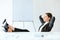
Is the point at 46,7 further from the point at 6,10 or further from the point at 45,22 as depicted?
the point at 6,10

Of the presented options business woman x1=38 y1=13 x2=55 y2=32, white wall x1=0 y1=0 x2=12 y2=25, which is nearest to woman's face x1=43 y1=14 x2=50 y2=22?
business woman x1=38 y1=13 x2=55 y2=32

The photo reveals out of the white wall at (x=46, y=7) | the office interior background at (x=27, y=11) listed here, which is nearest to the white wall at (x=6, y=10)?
the office interior background at (x=27, y=11)

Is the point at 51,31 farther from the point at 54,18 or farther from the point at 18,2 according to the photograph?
the point at 18,2

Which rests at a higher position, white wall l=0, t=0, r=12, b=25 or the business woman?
white wall l=0, t=0, r=12, b=25

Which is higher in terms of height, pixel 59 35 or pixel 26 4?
pixel 26 4

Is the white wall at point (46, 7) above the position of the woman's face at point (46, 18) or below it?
above

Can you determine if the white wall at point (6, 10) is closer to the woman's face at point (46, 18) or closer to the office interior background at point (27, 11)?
the office interior background at point (27, 11)

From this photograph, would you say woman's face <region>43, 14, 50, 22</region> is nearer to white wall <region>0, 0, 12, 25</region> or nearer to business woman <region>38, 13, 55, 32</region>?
business woman <region>38, 13, 55, 32</region>

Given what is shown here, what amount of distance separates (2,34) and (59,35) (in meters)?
0.47

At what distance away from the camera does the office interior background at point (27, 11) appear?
2.84ft

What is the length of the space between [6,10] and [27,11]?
0.18 m

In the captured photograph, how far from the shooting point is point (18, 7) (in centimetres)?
87

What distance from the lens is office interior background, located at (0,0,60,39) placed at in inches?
34.0

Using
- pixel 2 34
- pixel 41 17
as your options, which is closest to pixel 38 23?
pixel 41 17
